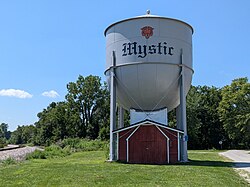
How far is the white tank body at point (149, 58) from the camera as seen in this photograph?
19.7m

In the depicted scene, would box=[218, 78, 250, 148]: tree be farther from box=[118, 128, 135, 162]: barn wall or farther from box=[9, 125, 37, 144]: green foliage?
box=[9, 125, 37, 144]: green foliage

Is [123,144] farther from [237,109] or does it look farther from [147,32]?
[237,109]

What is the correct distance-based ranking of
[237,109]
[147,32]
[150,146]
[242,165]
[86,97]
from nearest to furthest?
[242,165] < [150,146] < [147,32] < [237,109] < [86,97]

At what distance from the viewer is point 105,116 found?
194ft

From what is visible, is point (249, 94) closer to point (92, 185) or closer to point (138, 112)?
point (138, 112)

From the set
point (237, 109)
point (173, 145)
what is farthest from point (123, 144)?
point (237, 109)

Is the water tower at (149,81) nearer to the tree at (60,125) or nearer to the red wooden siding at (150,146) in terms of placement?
the red wooden siding at (150,146)

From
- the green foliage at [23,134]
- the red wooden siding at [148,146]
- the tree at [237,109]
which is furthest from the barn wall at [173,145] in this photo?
the green foliage at [23,134]

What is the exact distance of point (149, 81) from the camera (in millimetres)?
19609

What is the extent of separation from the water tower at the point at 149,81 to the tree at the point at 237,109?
2559cm

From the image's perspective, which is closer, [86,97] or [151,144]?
[151,144]

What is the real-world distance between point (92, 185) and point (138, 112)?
10757 mm

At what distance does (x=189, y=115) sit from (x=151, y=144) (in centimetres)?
3191

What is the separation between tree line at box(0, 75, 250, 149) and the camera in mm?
47866
